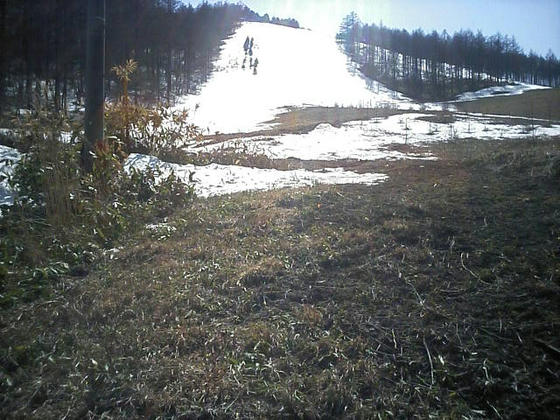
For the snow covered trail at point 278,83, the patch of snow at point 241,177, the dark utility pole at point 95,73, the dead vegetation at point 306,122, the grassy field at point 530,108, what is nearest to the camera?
the dark utility pole at point 95,73

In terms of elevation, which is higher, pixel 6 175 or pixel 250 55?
pixel 250 55

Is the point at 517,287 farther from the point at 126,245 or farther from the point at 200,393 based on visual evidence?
the point at 126,245

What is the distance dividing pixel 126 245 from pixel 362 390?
290cm

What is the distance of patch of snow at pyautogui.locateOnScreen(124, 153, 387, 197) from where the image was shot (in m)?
6.62

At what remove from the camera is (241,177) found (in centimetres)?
753

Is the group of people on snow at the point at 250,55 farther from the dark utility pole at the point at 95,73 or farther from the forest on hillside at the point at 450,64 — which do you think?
the dark utility pole at the point at 95,73

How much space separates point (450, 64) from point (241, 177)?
8845 centimetres

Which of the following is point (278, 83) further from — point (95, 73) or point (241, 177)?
point (95, 73)

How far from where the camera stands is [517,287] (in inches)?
112

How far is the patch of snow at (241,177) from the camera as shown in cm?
662

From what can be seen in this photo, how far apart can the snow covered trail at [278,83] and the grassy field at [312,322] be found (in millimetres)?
26493

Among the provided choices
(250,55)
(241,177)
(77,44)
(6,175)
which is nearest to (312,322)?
(6,175)

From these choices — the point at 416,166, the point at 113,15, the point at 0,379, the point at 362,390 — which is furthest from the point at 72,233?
the point at 113,15

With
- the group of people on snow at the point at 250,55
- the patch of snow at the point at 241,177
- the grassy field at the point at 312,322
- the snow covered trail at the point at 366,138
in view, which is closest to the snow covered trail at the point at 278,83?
the group of people on snow at the point at 250,55
